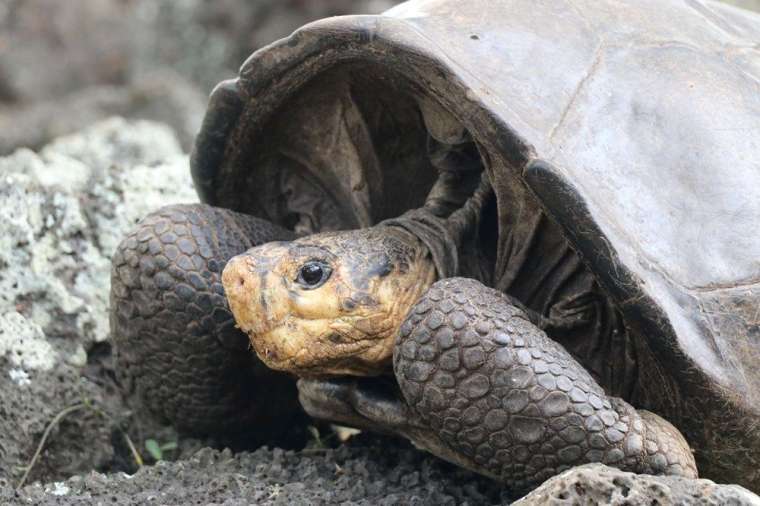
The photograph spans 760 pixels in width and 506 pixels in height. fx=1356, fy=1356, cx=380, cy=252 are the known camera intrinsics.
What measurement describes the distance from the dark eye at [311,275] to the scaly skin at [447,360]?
0.03ft

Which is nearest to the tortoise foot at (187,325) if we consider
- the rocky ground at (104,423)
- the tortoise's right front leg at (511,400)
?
the rocky ground at (104,423)

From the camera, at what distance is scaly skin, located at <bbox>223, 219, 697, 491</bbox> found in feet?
9.93

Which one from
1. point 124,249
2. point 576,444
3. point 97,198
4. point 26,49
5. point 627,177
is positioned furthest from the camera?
point 26,49

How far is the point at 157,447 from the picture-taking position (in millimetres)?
4055

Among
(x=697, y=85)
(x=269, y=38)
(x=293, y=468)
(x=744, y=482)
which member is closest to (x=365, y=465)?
(x=293, y=468)

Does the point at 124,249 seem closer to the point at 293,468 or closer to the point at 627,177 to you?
the point at 293,468

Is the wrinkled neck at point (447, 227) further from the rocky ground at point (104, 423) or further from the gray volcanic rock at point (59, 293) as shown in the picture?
the gray volcanic rock at point (59, 293)

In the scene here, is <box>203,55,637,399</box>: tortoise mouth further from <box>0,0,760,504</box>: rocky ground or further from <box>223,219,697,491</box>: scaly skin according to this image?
<box>0,0,760,504</box>: rocky ground

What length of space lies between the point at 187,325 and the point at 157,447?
0.51 meters

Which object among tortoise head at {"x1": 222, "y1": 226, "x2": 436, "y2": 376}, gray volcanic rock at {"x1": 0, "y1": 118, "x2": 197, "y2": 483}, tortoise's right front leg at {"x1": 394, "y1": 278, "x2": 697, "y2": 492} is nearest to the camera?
tortoise's right front leg at {"x1": 394, "y1": 278, "x2": 697, "y2": 492}

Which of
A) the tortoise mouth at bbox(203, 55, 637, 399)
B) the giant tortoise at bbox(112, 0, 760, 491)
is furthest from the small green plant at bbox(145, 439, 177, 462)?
Answer: the tortoise mouth at bbox(203, 55, 637, 399)

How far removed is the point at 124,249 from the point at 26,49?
761 centimetres

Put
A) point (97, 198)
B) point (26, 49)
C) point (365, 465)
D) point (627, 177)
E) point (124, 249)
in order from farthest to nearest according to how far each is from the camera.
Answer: point (26, 49), point (97, 198), point (124, 249), point (365, 465), point (627, 177)

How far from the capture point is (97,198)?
14.9ft
